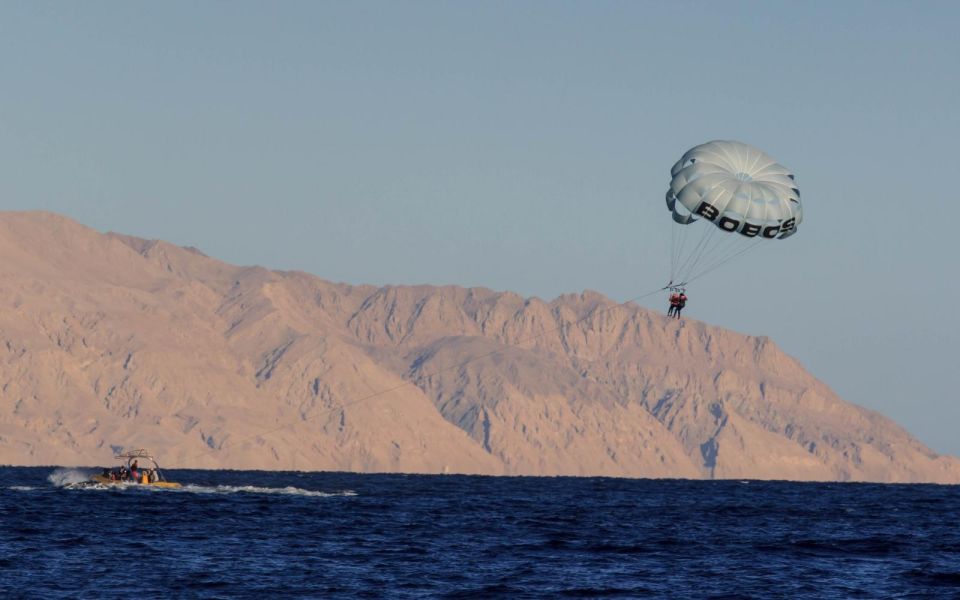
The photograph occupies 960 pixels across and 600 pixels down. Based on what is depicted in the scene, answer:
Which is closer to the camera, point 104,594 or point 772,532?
point 104,594

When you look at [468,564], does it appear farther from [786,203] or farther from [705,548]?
[786,203]

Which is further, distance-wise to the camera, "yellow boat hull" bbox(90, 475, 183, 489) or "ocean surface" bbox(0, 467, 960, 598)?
"yellow boat hull" bbox(90, 475, 183, 489)

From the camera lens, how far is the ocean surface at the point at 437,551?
6281cm

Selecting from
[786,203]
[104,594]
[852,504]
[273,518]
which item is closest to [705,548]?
[786,203]

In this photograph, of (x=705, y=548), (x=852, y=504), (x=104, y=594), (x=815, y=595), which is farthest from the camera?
(x=852, y=504)

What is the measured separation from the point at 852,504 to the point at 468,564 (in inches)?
3989

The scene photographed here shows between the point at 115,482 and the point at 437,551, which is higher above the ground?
the point at 115,482

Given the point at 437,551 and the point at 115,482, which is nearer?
the point at 437,551

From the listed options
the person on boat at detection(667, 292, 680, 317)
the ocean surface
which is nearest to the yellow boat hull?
the ocean surface

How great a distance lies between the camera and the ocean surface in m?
62.8

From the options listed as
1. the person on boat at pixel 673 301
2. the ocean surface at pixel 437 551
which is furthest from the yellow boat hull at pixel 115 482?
the person on boat at pixel 673 301

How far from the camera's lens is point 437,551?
77.6 m

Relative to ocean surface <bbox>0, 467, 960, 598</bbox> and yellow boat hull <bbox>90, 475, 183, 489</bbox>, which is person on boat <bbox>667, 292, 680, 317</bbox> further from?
yellow boat hull <bbox>90, 475, 183, 489</bbox>

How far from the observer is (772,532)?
332 ft
